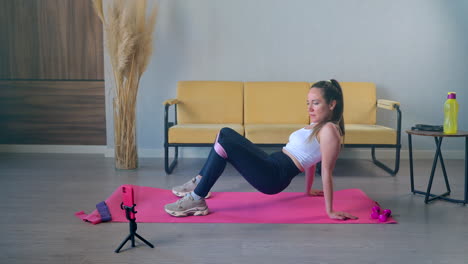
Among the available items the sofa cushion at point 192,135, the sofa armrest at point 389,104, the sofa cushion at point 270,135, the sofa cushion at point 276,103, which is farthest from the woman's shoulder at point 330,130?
the sofa cushion at point 276,103

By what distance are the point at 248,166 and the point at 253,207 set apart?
1.50 feet

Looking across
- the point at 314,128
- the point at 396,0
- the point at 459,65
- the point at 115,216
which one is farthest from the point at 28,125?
the point at 459,65

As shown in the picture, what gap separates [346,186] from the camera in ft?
10.9

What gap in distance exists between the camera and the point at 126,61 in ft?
12.7

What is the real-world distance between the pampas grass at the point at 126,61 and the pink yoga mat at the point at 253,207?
0.95m

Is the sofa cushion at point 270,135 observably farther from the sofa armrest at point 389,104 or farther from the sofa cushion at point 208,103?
the sofa armrest at point 389,104

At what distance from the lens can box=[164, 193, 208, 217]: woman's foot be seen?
2.47 metres

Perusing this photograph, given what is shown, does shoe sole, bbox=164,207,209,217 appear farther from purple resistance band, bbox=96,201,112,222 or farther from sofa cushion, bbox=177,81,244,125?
sofa cushion, bbox=177,81,244,125

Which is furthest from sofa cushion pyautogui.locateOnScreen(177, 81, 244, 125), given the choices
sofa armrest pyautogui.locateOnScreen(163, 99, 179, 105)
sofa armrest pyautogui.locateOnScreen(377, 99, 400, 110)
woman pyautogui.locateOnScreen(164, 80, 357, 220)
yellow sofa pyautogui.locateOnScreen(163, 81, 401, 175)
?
woman pyautogui.locateOnScreen(164, 80, 357, 220)

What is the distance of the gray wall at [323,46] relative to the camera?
4426mm

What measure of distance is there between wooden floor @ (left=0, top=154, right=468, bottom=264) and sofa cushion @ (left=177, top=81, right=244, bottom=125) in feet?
3.31

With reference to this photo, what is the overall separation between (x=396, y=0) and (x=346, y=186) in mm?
2272

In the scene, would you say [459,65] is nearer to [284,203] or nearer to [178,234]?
[284,203]

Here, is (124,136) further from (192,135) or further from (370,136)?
(370,136)
